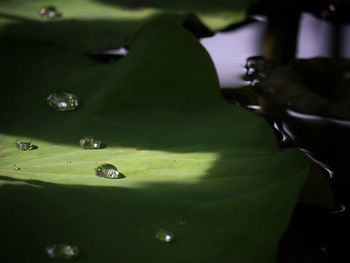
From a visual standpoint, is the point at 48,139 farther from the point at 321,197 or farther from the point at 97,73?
the point at 321,197

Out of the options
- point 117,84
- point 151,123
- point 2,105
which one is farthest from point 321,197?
point 2,105

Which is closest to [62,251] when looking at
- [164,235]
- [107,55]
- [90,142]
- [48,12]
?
[164,235]

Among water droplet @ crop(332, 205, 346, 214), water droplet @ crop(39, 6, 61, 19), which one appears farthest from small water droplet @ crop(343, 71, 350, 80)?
water droplet @ crop(39, 6, 61, 19)

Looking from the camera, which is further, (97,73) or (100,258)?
(97,73)

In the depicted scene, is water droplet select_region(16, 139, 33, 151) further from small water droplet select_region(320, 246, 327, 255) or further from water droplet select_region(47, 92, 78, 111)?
small water droplet select_region(320, 246, 327, 255)

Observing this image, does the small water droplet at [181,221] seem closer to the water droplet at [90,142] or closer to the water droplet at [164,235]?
the water droplet at [164,235]

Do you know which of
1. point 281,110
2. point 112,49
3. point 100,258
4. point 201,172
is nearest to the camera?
point 100,258
